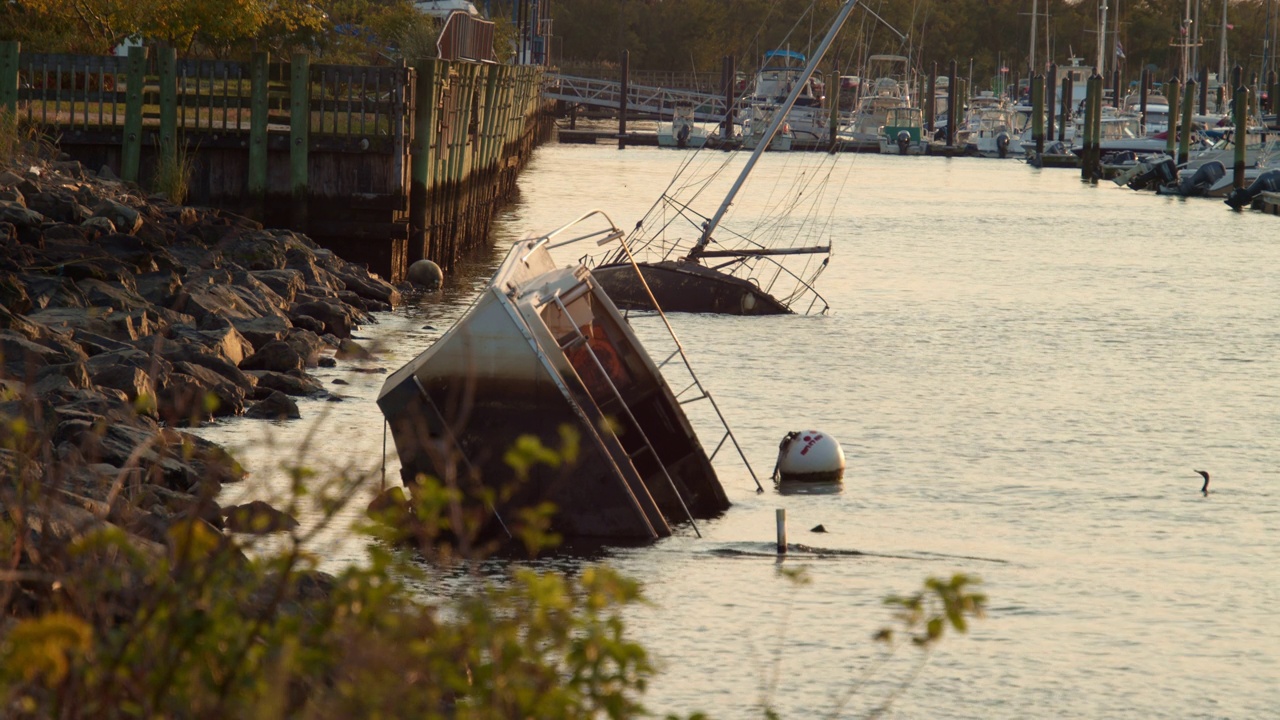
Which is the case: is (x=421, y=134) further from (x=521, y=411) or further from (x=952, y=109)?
(x=952, y=109)

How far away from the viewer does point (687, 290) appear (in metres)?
27.5

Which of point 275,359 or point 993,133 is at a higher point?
point 993,133

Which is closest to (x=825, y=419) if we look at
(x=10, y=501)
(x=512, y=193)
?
(x=10, y=501)

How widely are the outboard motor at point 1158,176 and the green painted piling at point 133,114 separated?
49937 mm

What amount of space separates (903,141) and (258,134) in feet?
224

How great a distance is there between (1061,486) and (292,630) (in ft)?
41.5

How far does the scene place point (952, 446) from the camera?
60.8 feet

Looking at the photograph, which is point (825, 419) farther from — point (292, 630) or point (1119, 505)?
point (292, 630)

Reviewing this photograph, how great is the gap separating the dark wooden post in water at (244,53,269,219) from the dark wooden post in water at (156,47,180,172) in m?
1.11

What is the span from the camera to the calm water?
10.9 metres

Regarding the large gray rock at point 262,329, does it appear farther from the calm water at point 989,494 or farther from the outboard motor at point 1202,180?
the outboard motor at point 1202,180

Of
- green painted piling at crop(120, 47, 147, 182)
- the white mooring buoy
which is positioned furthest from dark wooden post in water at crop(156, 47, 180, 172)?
the white mooring buoy

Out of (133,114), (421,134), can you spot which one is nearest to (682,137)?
(421,134)

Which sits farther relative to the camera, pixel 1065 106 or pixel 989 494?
pixel 1065 106
